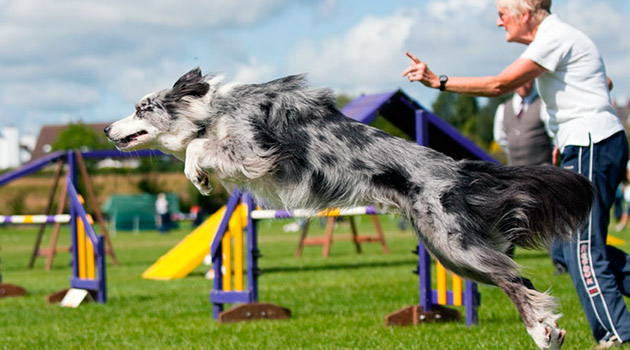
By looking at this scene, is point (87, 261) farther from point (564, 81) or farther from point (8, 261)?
point (8, 261)

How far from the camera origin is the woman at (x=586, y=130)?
4.71 meters

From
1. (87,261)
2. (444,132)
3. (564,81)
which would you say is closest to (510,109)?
(444,132)

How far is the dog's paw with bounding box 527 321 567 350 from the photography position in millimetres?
3779

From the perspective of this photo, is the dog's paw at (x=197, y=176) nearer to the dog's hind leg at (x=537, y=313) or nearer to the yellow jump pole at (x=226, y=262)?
the dog's hind leg at (x=537, y=313)

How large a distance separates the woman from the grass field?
1.21 ft

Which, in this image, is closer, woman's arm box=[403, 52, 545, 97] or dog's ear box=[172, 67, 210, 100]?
dog's ear box=[172, 67, 210, 100]

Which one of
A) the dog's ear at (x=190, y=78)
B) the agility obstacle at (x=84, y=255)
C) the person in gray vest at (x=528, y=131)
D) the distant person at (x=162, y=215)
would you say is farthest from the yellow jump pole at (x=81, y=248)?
the distant person at (x=162, y=215)

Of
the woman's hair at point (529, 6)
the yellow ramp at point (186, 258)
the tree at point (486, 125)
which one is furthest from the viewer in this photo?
the tree at point (486, 125)

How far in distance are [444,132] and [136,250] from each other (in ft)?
45.5

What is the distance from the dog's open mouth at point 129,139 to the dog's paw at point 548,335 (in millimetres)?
2441

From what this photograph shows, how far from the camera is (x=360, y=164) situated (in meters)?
3.95

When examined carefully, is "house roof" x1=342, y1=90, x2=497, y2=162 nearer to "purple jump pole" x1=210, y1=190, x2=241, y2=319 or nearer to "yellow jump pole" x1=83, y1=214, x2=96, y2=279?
"purple jump pole" x1=210, y1=190, x2=241, y2=319

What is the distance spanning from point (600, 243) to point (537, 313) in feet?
4.16

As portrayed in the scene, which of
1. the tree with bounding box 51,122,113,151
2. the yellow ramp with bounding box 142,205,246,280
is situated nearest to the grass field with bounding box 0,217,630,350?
the yellow ramp with bounding box 142,205,246,280
